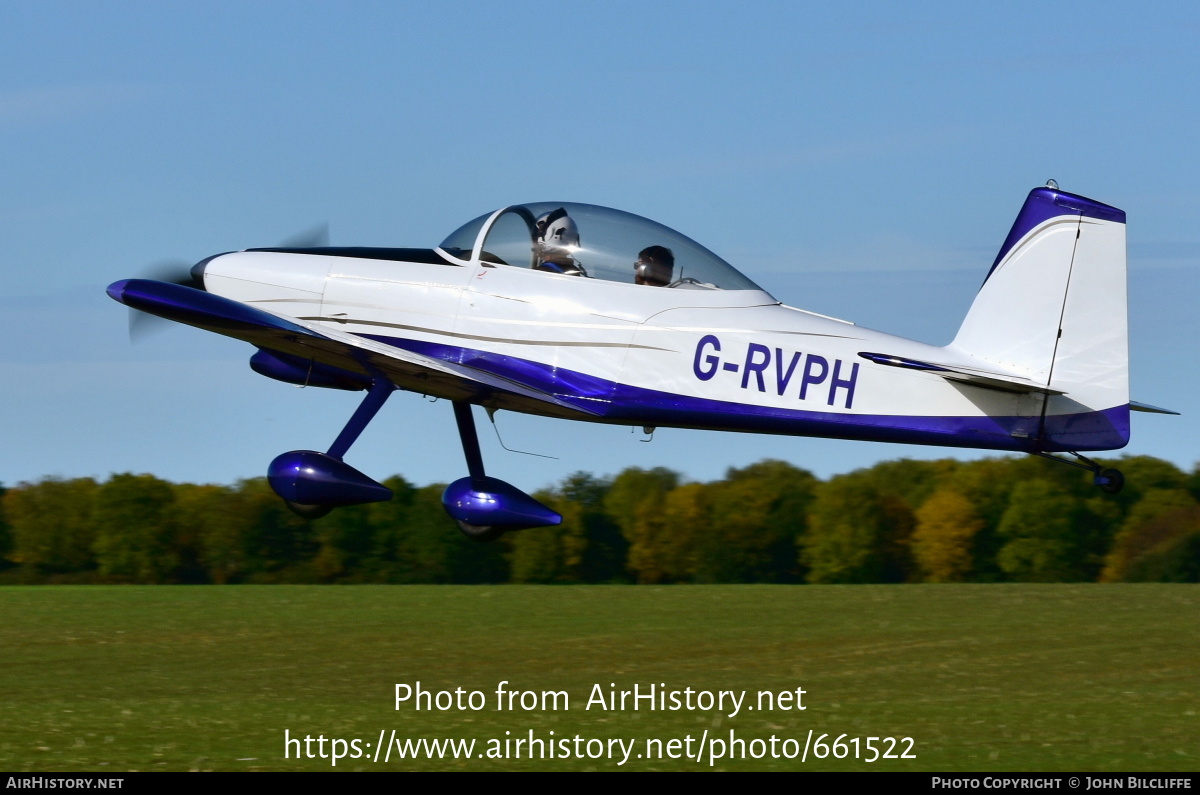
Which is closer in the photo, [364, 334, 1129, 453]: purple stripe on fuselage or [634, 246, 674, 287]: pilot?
[364, 334, 1129, 453]: purple stripe on fuselage

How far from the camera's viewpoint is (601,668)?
71.3ft

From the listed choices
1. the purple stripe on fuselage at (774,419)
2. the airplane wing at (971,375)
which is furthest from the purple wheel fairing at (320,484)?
the airplane wing at (971,375)

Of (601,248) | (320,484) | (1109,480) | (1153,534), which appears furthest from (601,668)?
(1153,534)

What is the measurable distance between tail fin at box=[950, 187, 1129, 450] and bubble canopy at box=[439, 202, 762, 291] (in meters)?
2.11

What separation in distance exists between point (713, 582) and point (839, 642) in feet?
63.4

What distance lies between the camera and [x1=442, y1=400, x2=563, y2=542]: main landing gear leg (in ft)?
36.3

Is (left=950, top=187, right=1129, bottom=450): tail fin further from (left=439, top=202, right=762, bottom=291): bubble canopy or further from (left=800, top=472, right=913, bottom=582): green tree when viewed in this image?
(left=800, top=472, right=913, bottom=582): green tree

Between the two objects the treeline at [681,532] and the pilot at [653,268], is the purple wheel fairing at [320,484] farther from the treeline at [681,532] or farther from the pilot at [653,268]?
the treeline at [681,532]

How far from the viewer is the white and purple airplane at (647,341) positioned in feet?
31.3

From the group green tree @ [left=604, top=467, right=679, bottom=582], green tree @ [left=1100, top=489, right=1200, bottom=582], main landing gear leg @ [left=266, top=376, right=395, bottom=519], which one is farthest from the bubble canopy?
green tree @ [left=1100, top=489, right=1200, bottom=582]

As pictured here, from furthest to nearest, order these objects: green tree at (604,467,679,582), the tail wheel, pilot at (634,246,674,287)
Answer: green tree at (604,467,679,582) → pilot at (634,246,674,287) → the tail wheel

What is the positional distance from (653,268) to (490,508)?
7.82 ft

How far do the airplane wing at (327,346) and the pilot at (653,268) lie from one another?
1.12 m

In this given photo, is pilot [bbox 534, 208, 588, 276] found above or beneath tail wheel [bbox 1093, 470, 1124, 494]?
above
